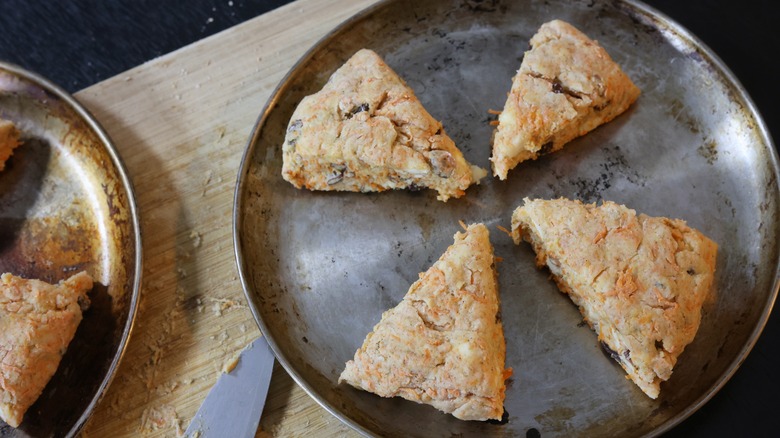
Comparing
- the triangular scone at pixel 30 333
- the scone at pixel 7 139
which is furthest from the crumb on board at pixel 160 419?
the scone at pixel 7 139

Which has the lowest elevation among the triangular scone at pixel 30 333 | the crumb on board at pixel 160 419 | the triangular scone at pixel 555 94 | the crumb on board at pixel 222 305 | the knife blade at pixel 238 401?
the crumb on board at pixel 160 419

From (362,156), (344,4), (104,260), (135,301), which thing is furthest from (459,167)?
(104,260)

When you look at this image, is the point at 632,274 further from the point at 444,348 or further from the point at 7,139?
the point at 7,139

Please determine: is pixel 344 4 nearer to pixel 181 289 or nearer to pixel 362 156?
pixel 362 156

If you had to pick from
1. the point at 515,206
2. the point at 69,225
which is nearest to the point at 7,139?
the point at 69,225

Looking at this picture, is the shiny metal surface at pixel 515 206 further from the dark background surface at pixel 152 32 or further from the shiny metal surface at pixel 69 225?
the shiny metal surface at pixel 69 225

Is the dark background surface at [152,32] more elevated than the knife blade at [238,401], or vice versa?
the dark background surface at [152,32]
